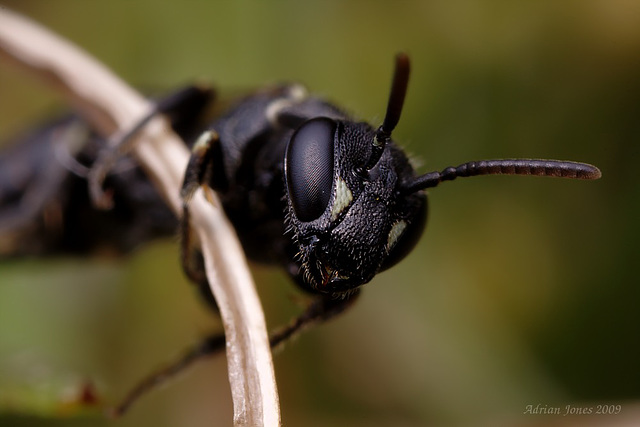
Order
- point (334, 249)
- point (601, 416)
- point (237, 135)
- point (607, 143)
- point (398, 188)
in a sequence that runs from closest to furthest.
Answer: point (334, 249) → point (398, 188) → point (601, 416) → point (237, 135) → point (607, 143)

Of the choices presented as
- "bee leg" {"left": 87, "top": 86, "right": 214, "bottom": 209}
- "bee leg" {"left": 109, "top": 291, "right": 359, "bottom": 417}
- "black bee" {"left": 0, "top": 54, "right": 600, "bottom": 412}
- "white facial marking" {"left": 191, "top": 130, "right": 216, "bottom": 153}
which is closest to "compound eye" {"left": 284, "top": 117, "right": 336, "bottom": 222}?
"black bee" {"left": 0, "top": 54, "right": 600, "bottom": 412}

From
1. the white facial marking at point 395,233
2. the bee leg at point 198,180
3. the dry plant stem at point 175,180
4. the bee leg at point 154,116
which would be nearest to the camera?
the dry plant stem at point 175,180

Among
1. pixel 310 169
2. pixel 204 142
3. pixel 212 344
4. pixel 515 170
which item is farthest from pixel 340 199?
pixel 212 344

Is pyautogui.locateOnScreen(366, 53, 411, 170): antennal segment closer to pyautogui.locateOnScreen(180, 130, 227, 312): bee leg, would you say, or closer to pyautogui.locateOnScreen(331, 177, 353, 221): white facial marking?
pyautogui.locateOnScreen(331, 177, 353, 221): white facial marking

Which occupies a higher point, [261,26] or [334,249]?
[261,26]

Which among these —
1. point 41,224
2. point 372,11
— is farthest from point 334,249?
point 372,11

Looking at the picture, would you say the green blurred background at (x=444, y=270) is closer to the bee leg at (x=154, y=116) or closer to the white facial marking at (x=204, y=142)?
the bee leg at (x=154, y=116)

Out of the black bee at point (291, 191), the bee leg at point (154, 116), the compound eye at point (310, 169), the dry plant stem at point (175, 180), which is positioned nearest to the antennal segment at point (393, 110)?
the black bee at point (291, 191)

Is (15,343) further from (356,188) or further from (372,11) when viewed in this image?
(372,11)
